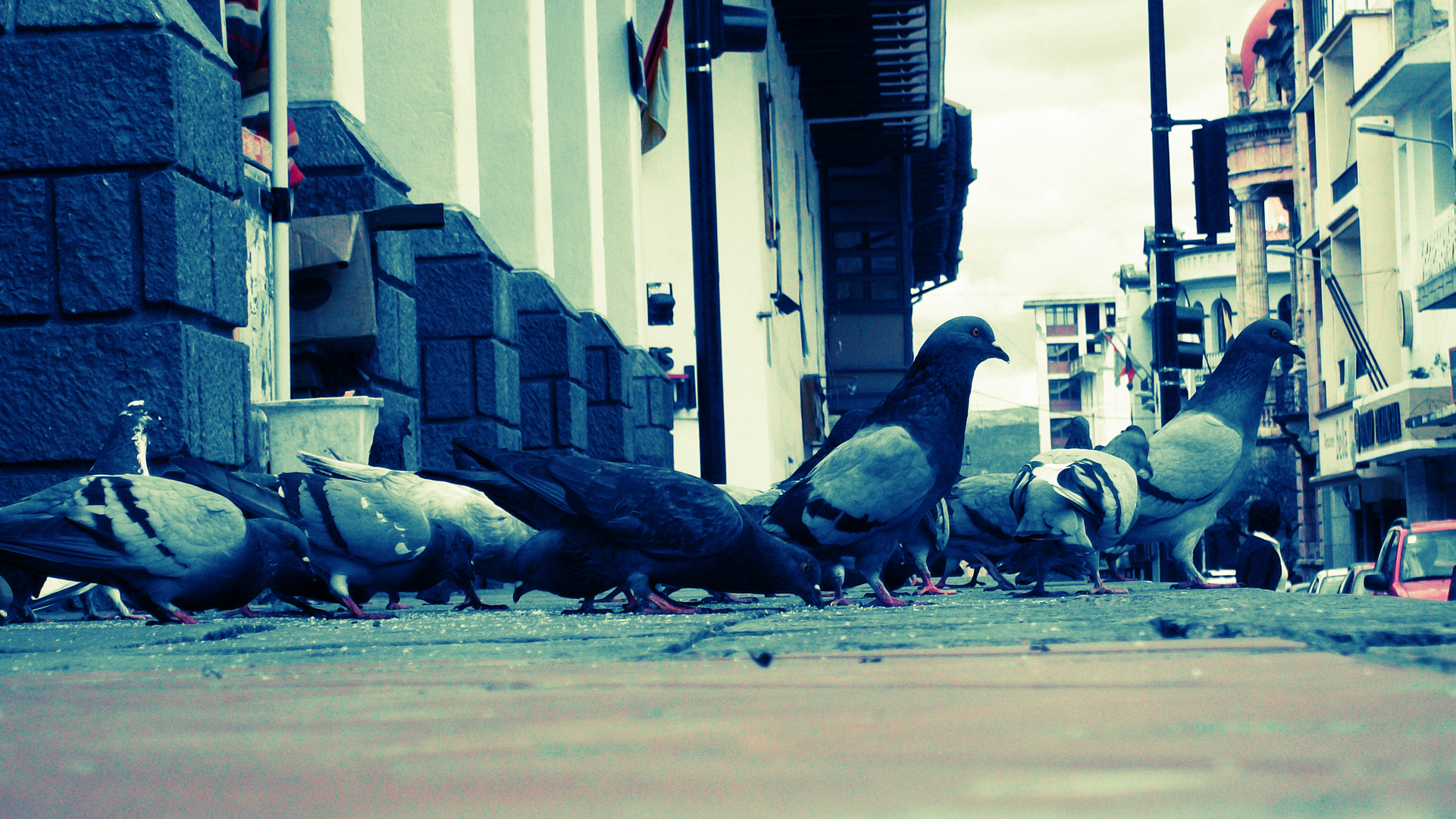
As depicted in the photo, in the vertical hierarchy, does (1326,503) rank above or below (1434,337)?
below

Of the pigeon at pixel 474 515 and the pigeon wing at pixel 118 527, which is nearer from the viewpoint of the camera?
the pigeon wing at pixel 118 527

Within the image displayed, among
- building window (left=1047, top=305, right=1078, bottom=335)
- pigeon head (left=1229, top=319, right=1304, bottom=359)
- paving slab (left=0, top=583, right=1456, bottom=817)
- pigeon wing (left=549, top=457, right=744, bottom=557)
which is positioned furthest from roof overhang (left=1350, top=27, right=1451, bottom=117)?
building window (left=1047, top=305, right=1078, bottom=335)

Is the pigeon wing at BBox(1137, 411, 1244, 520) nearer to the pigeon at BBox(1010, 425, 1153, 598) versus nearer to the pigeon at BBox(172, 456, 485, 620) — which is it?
the pigeon at BBox(1010, 425, 1153, 598)

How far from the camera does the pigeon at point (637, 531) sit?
14.5 ft

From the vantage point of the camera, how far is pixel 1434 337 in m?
27.3

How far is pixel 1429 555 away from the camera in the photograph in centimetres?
1190

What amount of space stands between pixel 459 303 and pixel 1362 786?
9.08m

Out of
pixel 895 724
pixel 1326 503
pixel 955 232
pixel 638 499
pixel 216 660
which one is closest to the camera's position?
pixel 895 724

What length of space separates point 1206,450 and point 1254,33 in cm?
4316

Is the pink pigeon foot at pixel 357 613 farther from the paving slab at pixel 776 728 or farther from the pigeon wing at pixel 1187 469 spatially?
the pigeon wing at pixel 1187 469

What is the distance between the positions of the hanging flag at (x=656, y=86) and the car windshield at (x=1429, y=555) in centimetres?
800

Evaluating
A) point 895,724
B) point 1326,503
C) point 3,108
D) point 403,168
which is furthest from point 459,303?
point 1326,503

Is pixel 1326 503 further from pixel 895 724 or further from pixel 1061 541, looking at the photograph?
pixel 895 724

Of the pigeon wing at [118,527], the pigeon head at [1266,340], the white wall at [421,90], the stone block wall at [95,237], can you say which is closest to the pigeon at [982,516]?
the pigeon head at [1266,340]
